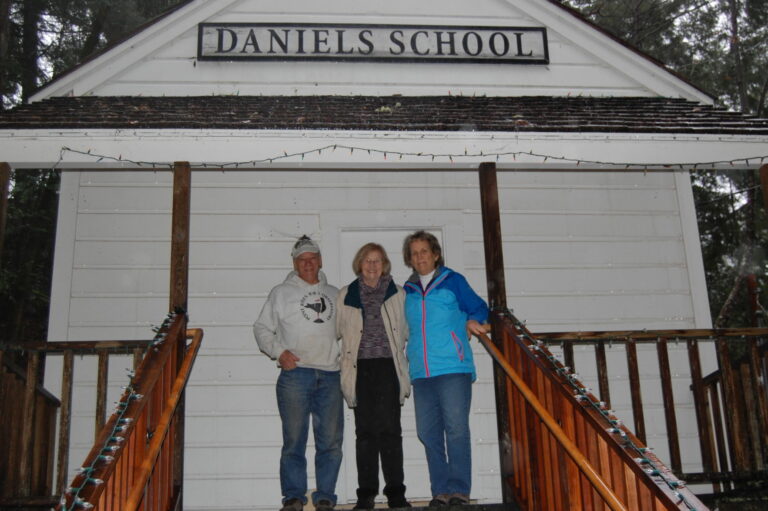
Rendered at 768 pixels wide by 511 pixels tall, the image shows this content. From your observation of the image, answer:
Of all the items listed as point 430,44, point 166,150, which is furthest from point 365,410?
point 430,44

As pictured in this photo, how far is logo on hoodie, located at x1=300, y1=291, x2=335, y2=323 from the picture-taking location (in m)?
4.89

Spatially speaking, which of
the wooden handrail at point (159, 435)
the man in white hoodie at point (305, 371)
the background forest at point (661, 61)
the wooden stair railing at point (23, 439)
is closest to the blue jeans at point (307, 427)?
the man in white hoodie at point (305, 371)

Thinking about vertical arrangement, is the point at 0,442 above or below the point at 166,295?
below

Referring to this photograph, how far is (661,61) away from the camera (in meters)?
13.2

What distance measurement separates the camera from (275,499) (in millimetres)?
5625

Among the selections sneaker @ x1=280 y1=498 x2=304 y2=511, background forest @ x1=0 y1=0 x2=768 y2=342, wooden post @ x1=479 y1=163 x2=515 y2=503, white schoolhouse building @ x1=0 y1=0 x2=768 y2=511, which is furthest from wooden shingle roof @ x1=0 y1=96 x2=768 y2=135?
background forest @ x1=0 y1=0 x2=768 y2=342

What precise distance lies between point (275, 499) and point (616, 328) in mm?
3082

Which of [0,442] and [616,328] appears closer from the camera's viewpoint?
[0,442]

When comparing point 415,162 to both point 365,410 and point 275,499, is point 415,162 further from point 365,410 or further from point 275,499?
point 275,499

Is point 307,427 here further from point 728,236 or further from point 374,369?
point 728,236

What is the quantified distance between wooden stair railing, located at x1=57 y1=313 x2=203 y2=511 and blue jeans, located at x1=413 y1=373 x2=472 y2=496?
1409 millimetres

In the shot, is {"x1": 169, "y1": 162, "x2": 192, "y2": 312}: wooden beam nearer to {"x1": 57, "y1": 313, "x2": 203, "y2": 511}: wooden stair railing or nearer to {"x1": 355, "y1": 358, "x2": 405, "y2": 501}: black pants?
{"x1": 57, "y1": 313, "x2": 203, "y2": 511}: wooden stair railing

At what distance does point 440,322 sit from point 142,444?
189cm

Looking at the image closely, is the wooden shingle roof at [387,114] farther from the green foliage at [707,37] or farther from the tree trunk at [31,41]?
the green foliage at [707,37]
